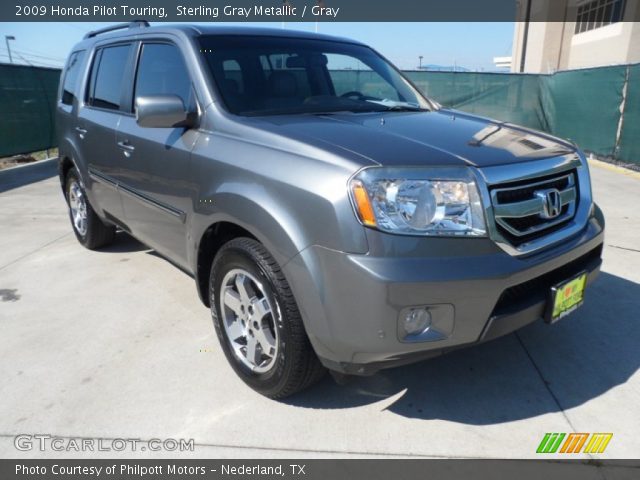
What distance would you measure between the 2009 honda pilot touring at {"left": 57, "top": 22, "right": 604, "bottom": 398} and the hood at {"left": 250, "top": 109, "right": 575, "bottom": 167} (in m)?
0.01

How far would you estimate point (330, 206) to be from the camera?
1.99m

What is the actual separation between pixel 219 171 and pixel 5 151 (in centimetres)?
965

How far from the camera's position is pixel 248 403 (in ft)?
8.46

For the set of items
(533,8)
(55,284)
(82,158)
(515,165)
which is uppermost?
(533,8)

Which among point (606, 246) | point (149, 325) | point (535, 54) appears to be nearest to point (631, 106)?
point (606, 246)

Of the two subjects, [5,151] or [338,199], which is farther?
[5,151]

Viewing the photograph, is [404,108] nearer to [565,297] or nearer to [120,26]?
[565,297]

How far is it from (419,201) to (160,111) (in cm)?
147

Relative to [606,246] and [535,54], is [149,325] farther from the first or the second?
[535,54]

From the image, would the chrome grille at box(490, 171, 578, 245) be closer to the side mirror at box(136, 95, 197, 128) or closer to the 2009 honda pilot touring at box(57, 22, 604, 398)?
the 2009 honda pilot touring at box(57, 22, 604, 398)

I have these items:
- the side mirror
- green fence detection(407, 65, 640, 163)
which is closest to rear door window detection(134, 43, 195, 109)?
the side mirror

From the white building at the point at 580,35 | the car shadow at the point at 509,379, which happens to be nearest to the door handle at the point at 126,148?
the car shadow at the point at 509,379

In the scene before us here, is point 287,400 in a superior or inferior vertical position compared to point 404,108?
inferior

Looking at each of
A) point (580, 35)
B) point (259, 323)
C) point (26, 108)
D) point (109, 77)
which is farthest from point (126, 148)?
point (580, 35)
